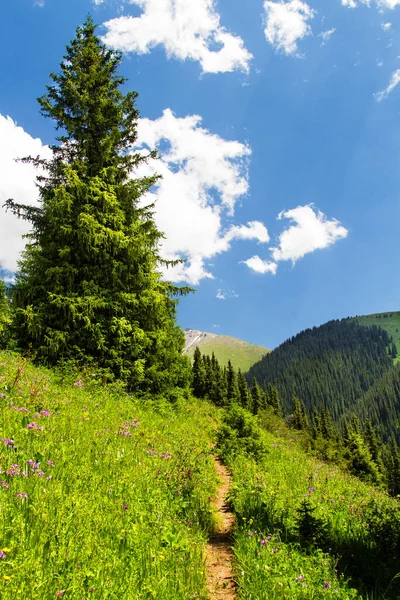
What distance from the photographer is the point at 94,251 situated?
13.2m

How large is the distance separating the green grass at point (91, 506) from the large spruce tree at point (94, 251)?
173 inches

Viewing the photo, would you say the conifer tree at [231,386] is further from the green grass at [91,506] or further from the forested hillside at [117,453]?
the green grass at [91,506]

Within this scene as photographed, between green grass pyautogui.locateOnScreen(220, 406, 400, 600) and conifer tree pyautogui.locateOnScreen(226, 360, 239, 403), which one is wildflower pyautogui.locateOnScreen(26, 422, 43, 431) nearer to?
green grass pyautogui.locateOnScreen(220, 406, 400, 600)

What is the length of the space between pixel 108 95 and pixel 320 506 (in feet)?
60.9

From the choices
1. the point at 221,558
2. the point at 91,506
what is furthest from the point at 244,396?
the point at 91,506

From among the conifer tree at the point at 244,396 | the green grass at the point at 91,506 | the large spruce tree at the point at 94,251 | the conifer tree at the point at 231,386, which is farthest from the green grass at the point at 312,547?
the conifer tree at the point at 244,396

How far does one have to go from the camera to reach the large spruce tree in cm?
1224

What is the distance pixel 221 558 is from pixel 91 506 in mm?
2203

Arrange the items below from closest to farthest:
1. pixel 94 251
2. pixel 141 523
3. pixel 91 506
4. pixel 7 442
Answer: pixel 91 506
pixel 141 523
pixel 7 442
pixel 94 251

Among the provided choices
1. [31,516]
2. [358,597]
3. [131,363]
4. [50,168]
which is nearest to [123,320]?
[131,363]

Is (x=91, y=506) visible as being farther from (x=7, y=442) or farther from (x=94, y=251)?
(x=94, y=251)

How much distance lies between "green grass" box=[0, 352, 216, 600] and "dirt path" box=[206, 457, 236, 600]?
Result: 8.7 inches

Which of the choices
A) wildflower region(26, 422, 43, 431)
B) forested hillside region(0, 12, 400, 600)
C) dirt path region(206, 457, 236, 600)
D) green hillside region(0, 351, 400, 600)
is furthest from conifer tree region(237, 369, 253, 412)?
wildflower region(26, 422, 43, 431)

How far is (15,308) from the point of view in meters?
12.3
